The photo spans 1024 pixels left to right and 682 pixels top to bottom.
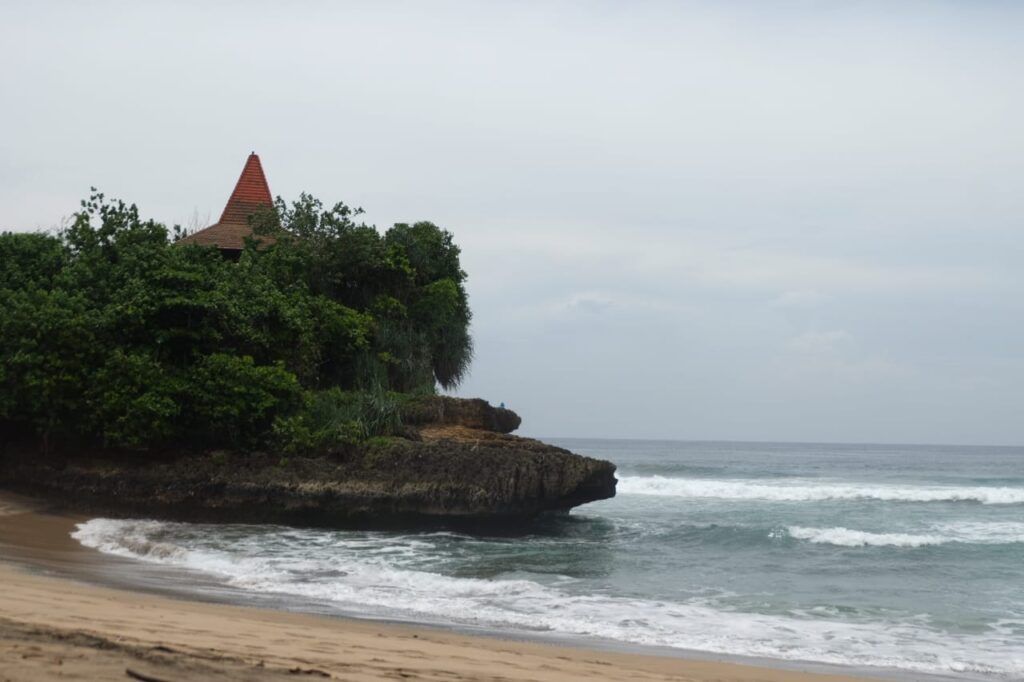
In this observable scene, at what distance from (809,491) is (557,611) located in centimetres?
3050

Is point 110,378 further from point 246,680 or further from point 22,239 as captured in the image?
point 246,680

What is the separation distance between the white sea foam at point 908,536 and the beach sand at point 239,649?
1322 centimetres

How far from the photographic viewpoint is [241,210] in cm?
2842

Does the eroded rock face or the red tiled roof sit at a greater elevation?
the red tiled roof

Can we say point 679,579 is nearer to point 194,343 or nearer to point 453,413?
point 453,413

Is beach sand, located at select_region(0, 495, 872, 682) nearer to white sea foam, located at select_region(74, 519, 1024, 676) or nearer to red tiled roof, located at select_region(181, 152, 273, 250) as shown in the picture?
white sea foam, located at select_region(74, 519, 1024, 676)

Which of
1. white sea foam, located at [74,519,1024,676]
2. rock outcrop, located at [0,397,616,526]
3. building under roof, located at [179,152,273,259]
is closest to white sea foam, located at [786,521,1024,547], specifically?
rock outcrop, located at [0,397,616,526]

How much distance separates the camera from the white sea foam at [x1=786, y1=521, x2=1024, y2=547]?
844 inches

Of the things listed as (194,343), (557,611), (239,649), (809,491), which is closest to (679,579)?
(557,611)

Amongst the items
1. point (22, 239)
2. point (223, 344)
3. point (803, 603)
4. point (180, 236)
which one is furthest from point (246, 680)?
point (180, 236)

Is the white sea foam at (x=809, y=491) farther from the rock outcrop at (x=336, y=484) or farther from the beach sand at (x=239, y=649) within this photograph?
the beach sand at (x=239, y=649)

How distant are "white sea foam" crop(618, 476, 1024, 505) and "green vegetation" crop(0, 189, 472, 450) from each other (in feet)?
62.0

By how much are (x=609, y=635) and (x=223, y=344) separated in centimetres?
1252

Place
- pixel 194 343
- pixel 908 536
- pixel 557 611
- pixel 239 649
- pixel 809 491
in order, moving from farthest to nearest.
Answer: pixel 809 491 → pixel 908 536 → pixel 194 343 → pixel 557 611 → pixel 239 649
